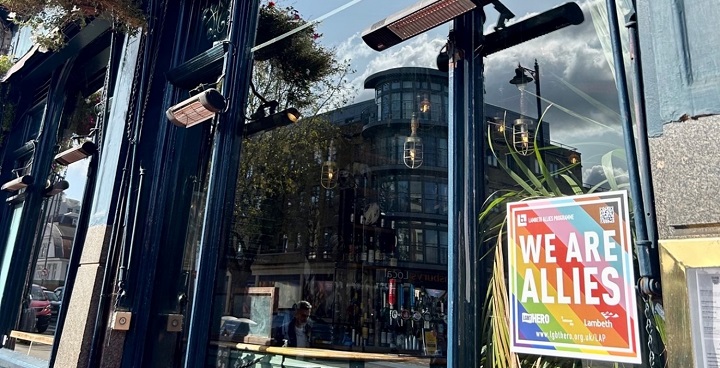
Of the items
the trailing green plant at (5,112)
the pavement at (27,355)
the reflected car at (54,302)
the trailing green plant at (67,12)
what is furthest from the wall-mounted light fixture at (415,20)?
the trailing green plant at (5,112)

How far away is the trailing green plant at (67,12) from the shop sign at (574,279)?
4501 mm

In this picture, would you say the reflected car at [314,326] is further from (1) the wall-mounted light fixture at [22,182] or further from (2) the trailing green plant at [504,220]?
(1) the wall-mounted light fixture at [22,182]

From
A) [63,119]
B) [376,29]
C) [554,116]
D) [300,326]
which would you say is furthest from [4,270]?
[554,116]

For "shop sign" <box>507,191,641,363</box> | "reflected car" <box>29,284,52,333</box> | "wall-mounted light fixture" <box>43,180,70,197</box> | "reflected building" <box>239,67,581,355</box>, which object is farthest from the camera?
"wall-mounted light fixture" <box>43,180,70,197</box>

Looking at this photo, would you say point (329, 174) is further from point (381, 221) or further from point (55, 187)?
point (55, 187)

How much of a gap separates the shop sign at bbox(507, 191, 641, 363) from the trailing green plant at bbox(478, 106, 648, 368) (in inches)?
1.7

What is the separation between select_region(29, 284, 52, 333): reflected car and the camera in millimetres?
5958

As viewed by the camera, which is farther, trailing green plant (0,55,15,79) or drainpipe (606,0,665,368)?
trailing green plant (0,55,15,79)

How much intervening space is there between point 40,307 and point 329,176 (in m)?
4.58

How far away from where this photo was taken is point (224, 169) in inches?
161

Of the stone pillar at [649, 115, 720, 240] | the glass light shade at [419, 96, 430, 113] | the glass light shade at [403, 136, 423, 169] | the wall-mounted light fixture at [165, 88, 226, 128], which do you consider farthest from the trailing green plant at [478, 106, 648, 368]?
the wall-mounted light fixture at [165, 88, 226, 128]

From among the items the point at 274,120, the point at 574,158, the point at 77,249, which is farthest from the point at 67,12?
the point at 574,158

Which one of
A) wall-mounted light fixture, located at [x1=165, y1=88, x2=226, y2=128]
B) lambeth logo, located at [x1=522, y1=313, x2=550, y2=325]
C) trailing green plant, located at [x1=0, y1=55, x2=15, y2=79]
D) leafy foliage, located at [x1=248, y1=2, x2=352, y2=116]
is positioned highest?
trailing green plant, located at [x1=0, y1=55, x2=15, y2=79]

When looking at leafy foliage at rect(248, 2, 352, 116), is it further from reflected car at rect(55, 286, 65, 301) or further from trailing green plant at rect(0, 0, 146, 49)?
reflected car at rect(55, 286, 65, 301)
